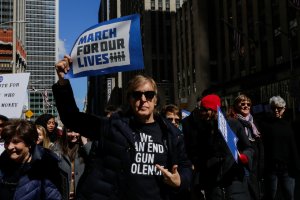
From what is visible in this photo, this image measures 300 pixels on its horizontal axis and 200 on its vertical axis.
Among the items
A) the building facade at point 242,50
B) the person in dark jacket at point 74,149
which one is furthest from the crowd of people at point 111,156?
the building facade at point 242,50

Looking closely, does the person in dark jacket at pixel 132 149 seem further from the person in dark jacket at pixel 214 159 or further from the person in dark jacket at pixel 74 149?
the person in dark jacket at pixel 74 149

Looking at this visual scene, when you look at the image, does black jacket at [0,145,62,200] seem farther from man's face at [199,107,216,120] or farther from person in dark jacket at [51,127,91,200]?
person in dark jacket at [51,127,91,200]

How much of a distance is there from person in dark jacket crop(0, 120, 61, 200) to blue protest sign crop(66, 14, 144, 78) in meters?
1.37

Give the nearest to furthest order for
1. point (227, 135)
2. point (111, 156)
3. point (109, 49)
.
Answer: point (111, 156) → point (227, 135) → point (109, 49)

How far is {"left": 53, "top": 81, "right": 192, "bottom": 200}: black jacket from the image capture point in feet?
9.70

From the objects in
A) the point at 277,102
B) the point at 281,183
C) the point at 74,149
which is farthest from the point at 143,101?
the point at 281,183

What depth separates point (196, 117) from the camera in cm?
524

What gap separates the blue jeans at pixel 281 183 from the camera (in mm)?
6965

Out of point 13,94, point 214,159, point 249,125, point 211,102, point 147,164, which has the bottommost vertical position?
point 214,159

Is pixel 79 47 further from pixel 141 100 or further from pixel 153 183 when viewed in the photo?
pixel 153 183

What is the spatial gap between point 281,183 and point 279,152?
0.53 m

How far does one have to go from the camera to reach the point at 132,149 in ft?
9.96

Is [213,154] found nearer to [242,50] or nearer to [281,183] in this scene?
[281,183]

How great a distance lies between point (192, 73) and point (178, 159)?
2360 inches
